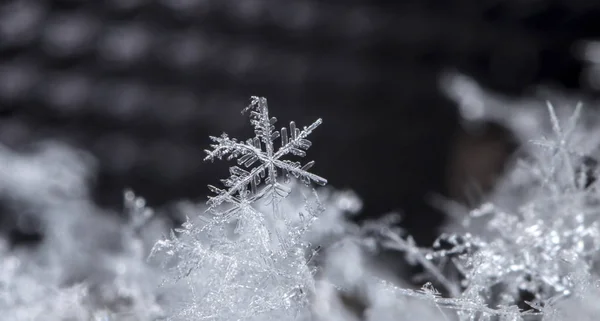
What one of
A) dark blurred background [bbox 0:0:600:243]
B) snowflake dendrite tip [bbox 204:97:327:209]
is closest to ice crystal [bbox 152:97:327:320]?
snowflake dendrite tip [bbox 204:97:327:209]

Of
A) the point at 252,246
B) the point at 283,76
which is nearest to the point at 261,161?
the point at 252,246

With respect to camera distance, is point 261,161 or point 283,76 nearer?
point 261,161

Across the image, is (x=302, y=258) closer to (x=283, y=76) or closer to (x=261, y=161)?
(x=261, y=161)

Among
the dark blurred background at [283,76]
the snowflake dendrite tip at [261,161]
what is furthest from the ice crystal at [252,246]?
the dark blurred background at [283,76]

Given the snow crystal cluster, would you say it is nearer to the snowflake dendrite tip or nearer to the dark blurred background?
the snowflake dendrite tip

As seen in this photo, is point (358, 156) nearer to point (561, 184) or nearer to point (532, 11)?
point (532, 11)

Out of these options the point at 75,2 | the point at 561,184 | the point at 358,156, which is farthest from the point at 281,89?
the point at 561,184

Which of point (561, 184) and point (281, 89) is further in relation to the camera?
point (281, 89)

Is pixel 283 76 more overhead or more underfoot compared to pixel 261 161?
more overhead
